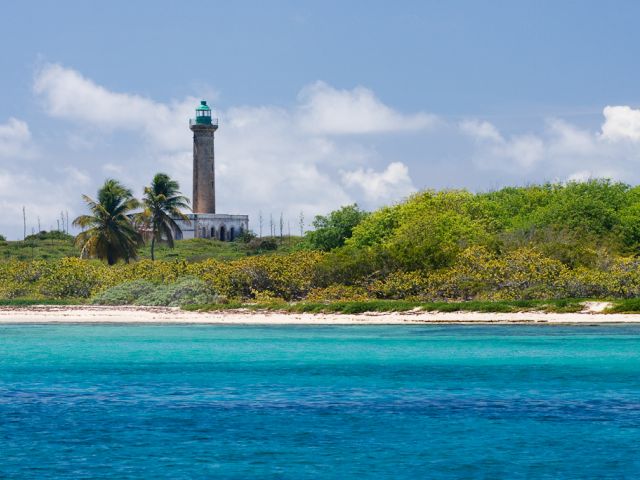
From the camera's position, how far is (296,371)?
28031 mm

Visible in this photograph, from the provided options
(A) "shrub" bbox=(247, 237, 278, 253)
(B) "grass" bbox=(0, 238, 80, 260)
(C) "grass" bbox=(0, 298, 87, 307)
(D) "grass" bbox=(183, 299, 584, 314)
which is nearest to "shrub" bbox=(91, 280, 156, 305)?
Answer: (C) "grass" bbox=(0, 298, 87, 307)

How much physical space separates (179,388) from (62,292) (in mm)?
38417

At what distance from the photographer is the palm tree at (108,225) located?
6894 centimetres

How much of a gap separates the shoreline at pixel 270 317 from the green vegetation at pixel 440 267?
1.07 meters

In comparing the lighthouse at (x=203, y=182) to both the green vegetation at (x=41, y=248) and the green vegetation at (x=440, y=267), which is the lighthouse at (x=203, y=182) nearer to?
the green vegetation at (x=41, y=248)

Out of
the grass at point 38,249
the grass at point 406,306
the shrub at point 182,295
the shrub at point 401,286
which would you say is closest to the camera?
the grass at point 406,306

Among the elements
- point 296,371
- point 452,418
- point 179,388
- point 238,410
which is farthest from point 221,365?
point 452,418

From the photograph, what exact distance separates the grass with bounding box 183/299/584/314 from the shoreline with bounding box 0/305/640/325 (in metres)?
0.49

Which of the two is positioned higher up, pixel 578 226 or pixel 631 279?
pixel 578 226

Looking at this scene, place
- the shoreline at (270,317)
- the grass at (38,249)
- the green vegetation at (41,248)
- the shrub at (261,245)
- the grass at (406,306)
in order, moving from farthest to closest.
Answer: the shrub at (261,245) < the green vegetation at (41,248) < the grass at (38,249) < the grass at (406,306) < the shoreline at (270,317)

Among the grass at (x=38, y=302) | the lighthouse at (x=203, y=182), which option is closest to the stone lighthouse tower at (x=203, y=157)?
the lighthouse at (x=203, y=182)

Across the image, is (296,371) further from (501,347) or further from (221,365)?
(501,347)

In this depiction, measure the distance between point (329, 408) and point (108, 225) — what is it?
5004 cm

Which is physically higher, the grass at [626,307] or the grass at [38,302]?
the grass at [38,302]
